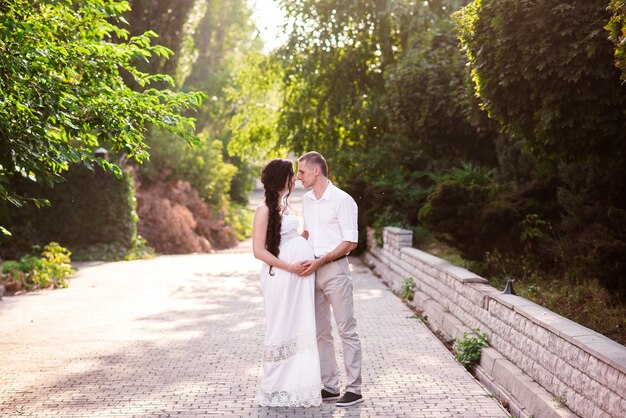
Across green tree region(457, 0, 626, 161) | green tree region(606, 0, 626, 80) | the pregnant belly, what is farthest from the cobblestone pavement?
green tree region(606, 0, 626, 80)

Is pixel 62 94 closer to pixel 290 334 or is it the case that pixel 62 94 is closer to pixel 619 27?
pixel 290 334

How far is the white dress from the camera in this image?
6723mm

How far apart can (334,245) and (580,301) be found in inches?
159

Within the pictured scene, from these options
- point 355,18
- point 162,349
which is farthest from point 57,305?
point 355,18

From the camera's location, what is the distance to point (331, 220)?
6.95m

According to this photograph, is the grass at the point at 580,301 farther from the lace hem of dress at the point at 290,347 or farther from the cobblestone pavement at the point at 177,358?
the lace hem of dress at the point at 290,347

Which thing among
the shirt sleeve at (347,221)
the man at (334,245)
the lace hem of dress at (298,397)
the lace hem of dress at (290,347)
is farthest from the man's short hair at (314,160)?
the lace hem of dress at (298,397)

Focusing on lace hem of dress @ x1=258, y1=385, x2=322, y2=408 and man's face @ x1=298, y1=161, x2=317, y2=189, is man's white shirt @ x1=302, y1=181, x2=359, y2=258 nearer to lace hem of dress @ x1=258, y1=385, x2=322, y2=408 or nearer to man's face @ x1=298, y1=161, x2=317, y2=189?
man's face @ x1=298, y1=161, x2=317, y2=189

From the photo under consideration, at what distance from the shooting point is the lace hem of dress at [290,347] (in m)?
6.79

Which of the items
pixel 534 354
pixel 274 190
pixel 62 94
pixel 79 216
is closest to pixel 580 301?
pixel 534 354

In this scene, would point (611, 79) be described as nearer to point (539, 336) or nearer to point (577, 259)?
point (577, 259)

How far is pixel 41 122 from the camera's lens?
7.82 metres

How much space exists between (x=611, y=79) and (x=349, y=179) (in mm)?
13880

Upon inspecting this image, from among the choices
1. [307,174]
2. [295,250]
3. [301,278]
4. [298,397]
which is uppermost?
[307,174]
